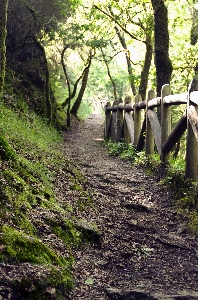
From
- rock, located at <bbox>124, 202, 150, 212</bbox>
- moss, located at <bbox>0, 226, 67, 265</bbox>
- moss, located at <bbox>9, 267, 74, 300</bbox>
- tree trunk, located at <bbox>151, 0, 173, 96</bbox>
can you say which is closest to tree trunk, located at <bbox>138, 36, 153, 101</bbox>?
tree trunk, located at <bbox>151, 0, 173, 96</bbox>

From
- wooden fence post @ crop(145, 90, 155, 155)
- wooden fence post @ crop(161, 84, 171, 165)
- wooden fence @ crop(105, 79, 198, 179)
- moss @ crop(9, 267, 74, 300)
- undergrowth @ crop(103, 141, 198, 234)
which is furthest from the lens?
wooden fence post @ crop(145, 90, 155, 155)

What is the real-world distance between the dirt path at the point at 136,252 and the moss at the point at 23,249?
331 mm

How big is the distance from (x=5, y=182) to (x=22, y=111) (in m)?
8.25

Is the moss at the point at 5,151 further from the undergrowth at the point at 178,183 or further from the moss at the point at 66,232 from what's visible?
the undergrowth at the point at 178,183

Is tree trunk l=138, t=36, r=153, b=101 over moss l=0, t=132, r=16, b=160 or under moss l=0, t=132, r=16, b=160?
over

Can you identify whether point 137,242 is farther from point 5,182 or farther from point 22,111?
point 22,111

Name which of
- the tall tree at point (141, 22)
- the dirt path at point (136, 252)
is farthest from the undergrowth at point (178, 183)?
the tall tree at point (141, 22)

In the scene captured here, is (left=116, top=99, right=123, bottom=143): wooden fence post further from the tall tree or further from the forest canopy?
the tall tree

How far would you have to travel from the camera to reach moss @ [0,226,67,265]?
2.77 metres

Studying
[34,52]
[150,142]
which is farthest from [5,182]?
[34,52]

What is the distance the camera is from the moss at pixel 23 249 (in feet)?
9.10

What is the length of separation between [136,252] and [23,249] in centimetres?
145

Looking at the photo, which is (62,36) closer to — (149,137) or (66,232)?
(149,137)

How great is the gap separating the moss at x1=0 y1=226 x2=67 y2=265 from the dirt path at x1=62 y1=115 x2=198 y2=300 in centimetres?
33
